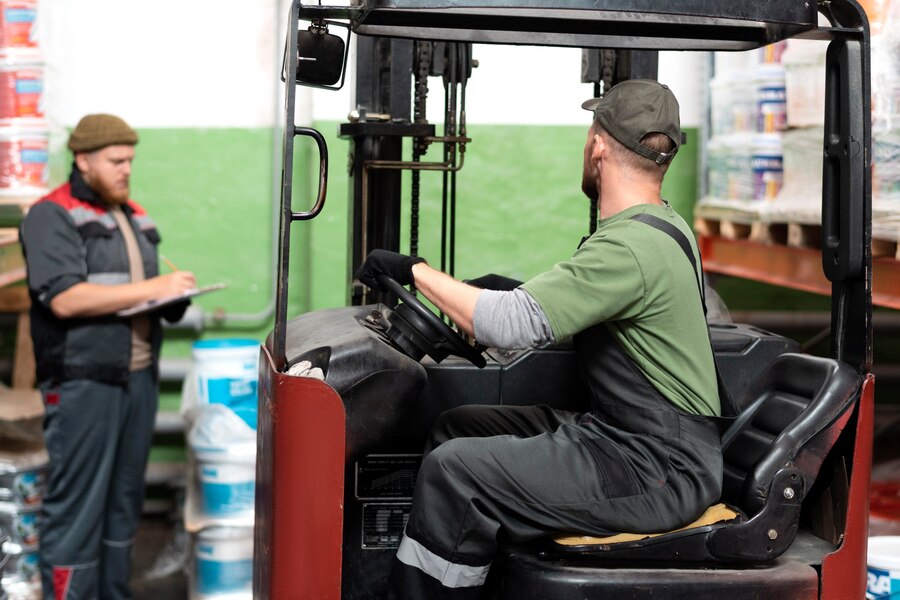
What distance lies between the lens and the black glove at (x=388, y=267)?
2.95m

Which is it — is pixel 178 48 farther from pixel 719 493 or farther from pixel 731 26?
pixel 719 493

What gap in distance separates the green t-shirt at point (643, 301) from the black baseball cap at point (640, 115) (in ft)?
0.55

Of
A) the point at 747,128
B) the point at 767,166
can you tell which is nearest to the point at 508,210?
the point at 747,128

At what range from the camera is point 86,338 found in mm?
5027

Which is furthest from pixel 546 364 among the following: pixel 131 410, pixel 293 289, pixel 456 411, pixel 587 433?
pixel 293 289

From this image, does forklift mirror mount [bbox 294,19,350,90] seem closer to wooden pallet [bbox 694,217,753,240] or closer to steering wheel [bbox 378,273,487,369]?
steering wheel [bbox 378,273,487,369]

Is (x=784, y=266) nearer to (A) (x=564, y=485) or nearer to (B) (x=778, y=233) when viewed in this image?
(B) (x=778, y=233)

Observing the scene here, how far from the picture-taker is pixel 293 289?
22.2ft

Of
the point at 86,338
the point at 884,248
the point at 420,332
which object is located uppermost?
the point at 884,248

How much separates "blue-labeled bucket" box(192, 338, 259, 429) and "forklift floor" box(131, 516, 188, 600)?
3.38 feet

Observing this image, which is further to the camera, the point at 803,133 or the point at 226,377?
the point at 226,377

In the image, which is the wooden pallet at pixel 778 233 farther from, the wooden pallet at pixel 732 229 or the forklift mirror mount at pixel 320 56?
the forklift mirror mount at pixel 320 56

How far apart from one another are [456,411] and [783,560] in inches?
39.8

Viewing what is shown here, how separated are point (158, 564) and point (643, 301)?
4195mm
